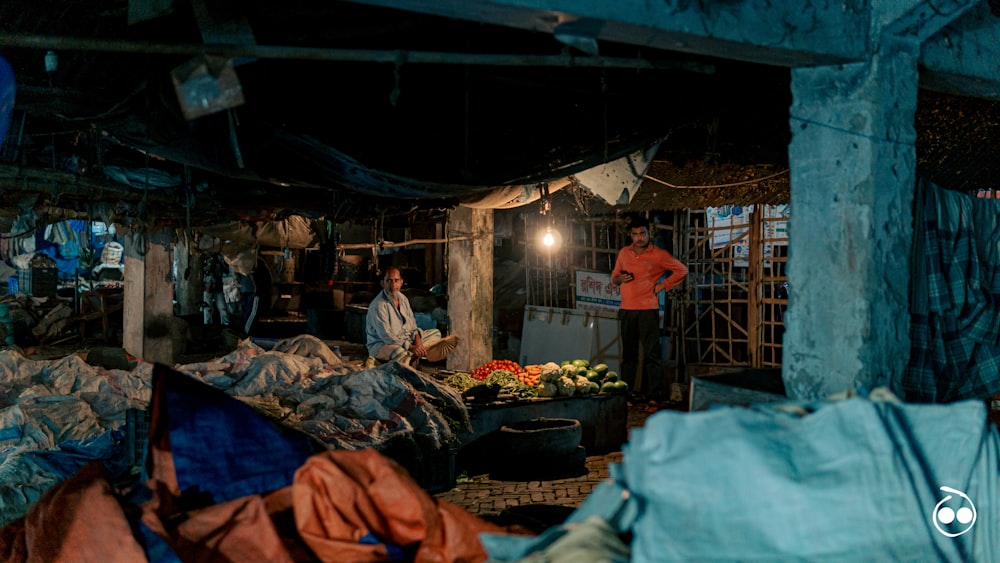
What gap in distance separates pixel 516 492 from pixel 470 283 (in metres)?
3.85

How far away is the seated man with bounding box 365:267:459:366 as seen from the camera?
32.0 ft

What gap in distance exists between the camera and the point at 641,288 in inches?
423

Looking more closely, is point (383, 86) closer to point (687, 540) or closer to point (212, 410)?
point (212, 410)

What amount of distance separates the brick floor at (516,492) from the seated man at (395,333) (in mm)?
2595

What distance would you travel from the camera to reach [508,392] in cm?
885

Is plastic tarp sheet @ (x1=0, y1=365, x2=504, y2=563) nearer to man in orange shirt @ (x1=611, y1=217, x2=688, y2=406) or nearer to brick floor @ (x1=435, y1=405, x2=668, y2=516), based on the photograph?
brick floor @ (x1=435, y1=405, x2=668, y2=516)

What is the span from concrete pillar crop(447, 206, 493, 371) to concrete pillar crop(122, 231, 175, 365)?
511 cm

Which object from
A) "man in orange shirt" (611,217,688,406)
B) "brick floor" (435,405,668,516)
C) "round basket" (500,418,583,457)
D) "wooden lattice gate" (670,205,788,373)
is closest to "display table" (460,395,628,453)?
"round basket" (500,418,583,457)

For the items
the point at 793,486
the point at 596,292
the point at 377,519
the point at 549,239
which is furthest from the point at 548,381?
the point at 793,486

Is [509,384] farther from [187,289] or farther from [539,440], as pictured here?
[187,289]

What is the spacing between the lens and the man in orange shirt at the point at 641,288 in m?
10.6

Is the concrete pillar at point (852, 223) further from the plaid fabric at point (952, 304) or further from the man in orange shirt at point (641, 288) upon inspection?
the man in orange shirt at point (641, 288)

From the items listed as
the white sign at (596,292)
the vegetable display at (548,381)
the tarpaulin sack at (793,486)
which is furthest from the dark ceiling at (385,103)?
the white sign at (596,292)

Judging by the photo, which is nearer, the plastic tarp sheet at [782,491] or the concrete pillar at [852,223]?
the plastic tarp sheet at [782,491]
